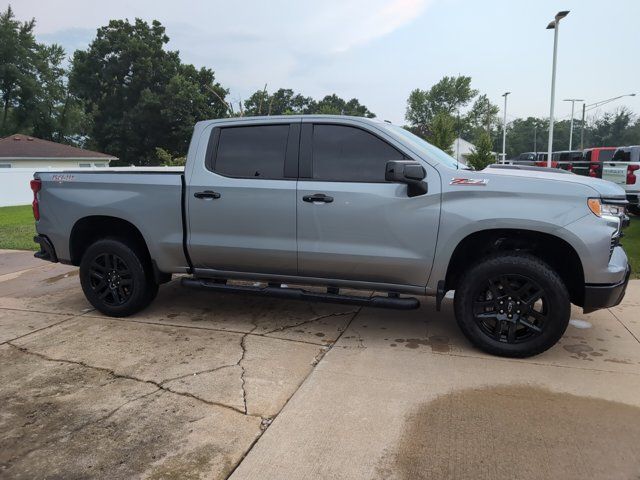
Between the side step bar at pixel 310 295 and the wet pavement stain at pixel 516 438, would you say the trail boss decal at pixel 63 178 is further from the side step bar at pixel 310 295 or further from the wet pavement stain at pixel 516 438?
the wet pavement stain at pixel 516 438

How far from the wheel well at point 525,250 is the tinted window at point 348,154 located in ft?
3.12

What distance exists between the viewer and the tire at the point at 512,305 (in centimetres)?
396

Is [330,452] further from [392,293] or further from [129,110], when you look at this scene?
[129,110]

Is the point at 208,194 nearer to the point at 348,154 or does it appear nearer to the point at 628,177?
the point at 348,154

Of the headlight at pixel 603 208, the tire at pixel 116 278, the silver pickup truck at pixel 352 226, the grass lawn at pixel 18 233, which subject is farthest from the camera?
the grass lawn at pixel 18 233

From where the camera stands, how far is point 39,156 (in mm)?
29938

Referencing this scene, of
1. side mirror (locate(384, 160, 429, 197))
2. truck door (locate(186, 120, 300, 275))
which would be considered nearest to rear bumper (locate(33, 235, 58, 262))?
truck door (locate(186, 120, 300, 275))

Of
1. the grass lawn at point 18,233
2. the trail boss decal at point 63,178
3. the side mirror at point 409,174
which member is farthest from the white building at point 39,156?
the side mirror at point 409,174

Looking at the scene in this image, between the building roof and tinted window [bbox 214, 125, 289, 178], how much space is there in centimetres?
2927

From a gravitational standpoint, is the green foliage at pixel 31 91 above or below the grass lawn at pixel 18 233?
above

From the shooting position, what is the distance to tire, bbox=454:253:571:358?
13.0 ft

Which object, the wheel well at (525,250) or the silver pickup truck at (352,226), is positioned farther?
the wheel well at (525,250)

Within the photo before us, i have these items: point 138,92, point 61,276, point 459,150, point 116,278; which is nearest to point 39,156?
point 138,92

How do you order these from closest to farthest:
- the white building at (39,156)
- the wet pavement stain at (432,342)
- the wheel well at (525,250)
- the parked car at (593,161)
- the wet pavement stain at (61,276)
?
the wheel well at (525,250) < the wet pavement stain at (432,342) < the wet pavement stain at (61,276) < the parked car at (593,161) < the white building at (39,156)
